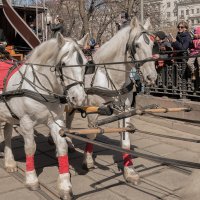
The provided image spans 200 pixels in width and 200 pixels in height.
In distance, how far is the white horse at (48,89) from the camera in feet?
13.0

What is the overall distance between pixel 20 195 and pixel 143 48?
2615 mm

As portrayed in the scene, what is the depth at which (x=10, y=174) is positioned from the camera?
527 centimetres

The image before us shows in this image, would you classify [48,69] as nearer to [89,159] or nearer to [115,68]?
[115,68]

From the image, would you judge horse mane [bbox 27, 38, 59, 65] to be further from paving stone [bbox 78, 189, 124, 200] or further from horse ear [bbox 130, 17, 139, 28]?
paving stone [bbox 78, 189, 124, 200]

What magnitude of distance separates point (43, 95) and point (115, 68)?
116 cm

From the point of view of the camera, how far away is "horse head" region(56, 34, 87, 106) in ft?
12.7

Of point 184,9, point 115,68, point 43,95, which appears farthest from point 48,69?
point 184,9

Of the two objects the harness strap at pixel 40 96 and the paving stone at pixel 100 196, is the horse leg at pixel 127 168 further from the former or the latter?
the harness strap at pixel 40 96

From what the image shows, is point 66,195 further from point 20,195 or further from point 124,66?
point 124,66

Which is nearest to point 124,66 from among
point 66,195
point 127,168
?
point 127,168

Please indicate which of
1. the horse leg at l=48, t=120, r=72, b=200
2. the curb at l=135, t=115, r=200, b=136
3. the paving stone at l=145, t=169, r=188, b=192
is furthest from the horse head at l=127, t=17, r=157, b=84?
the curb at l=135, t=115, r=200, b=136

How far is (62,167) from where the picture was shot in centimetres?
439

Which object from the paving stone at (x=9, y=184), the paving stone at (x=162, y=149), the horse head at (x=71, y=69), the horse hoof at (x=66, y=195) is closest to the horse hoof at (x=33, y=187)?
the paving stone at (x=9, y=184)

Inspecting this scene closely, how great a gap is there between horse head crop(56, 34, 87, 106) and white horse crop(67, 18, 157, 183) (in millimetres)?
768
